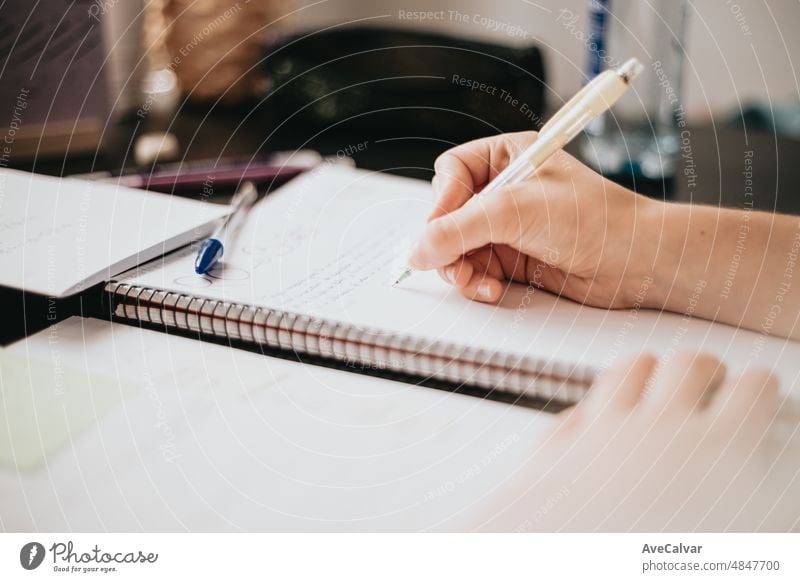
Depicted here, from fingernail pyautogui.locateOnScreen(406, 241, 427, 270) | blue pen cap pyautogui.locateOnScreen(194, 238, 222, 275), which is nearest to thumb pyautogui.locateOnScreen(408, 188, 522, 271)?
fingernail pyautogui.locateOnScreen(406, 241, 427, 270)

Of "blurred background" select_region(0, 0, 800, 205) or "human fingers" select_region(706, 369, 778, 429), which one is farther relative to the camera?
"blurred background" select_region(0, 0, 800, 205)

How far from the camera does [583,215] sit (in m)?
0.39

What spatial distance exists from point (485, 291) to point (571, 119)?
0.10 m

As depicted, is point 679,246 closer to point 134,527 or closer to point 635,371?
point 635,371

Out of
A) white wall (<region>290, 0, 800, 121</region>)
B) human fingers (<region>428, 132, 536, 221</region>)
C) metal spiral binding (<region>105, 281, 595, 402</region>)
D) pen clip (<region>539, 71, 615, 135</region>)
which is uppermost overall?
white wall (<region>290, 0, 800, 121</region>)

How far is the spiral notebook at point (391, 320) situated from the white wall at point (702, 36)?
0.70 feet

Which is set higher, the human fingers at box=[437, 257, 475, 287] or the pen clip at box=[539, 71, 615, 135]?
the pen clip at box=[539, 71, 615, 135]

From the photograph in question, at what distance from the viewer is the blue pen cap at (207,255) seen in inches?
14.9

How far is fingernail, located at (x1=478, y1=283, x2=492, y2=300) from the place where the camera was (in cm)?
37

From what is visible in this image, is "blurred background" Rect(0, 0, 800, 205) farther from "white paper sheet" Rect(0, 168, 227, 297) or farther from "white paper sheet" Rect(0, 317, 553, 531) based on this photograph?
"white paper sheet" Rect(0, 317, 553, 531)

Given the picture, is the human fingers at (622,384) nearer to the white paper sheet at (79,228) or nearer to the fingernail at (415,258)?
the fingernail at (415,258)

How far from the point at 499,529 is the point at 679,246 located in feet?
0.64

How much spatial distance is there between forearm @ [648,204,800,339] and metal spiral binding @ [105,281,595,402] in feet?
0.33

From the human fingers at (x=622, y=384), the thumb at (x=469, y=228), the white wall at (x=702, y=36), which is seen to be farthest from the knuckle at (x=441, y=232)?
the white wall at (x=702, y=36)
